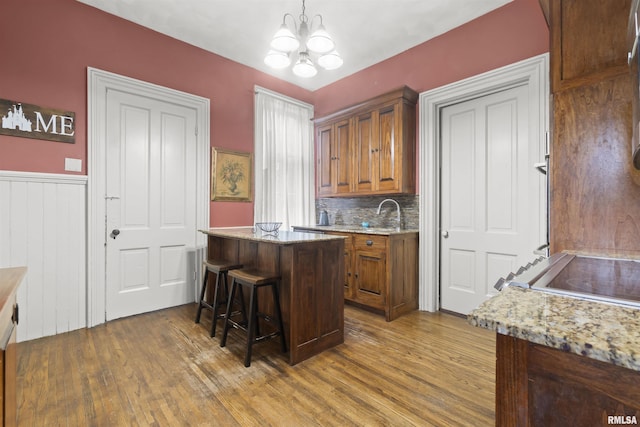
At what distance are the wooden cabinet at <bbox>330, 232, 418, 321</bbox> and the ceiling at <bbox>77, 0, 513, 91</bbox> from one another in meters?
2.20

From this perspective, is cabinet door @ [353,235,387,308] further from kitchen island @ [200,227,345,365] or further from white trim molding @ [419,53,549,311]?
kitchen island @ [200,227,345,365]

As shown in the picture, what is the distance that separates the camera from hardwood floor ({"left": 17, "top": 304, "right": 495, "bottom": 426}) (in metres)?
1.68

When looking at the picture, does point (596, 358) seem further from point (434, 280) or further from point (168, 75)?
point (168, 75)

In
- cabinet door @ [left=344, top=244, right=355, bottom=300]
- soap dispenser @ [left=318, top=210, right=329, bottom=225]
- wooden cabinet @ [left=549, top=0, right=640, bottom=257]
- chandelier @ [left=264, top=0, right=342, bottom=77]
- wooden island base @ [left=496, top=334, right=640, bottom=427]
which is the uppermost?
chandelier @ [left=264, top=0, right=342, bottom=77]

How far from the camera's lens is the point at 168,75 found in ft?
11.1

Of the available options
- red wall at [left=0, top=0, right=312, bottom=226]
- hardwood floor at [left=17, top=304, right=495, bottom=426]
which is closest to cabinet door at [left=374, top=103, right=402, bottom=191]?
hardwood floor at [left=17, top=304, right=495, bottom=426]

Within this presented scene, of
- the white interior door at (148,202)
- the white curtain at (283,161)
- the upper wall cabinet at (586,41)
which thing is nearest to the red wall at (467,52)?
the white curtain at (283,161)

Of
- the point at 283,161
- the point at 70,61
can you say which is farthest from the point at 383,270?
the point at 70,61

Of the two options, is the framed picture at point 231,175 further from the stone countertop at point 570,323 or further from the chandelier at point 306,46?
the stone countertop at point 570,323

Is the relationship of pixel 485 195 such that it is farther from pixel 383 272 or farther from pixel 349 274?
pixel 349 274

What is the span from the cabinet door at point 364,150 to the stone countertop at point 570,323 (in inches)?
118

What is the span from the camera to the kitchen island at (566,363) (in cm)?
50

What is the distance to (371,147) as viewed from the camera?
3.69 m

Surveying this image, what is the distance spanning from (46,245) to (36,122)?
107 centimetres
